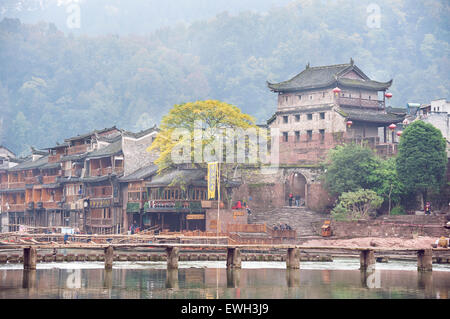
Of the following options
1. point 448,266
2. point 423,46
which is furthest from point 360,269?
point 423,46

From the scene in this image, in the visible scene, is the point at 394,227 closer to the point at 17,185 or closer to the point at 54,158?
the point at 54,158

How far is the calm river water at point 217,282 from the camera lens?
3181 cm

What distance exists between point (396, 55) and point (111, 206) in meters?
109

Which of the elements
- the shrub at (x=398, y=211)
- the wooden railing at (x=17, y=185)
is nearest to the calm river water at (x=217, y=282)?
the shrub at (x=398, y=211)

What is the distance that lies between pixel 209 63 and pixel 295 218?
120594 millimetres

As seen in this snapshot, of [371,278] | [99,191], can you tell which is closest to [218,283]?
[371,278]

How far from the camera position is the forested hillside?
517ft

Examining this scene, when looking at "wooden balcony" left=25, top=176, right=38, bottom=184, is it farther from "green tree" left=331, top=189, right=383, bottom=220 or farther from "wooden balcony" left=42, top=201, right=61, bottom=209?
"green tree" left=331, top=189, right=383, bottom=220

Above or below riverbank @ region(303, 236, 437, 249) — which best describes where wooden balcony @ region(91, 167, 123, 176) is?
above

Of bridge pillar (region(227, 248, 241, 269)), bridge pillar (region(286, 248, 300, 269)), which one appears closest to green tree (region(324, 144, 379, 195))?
bridge pillar (region(286, 248, 300, 269))

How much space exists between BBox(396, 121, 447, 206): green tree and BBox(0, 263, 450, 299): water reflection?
66.3 ft

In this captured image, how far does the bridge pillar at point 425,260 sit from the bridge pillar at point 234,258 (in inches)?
386

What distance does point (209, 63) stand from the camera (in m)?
184
